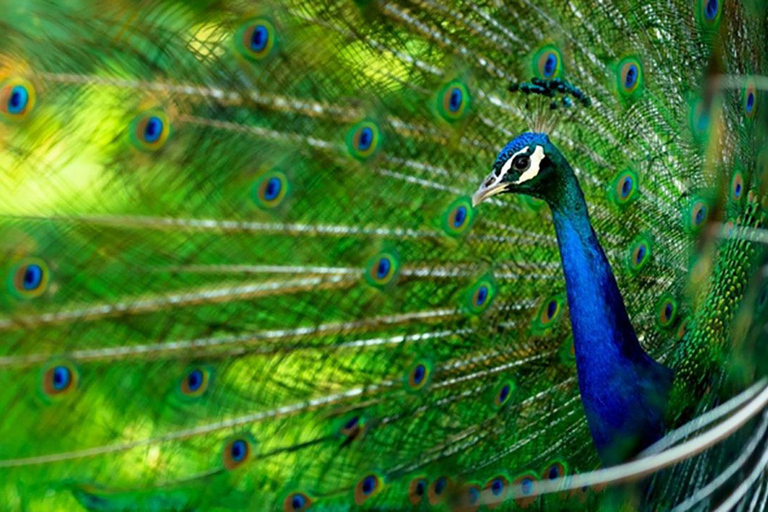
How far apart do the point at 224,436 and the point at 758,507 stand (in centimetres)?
95

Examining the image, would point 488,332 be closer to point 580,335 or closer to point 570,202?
point 580,335

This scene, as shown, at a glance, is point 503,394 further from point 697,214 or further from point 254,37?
point 254,37

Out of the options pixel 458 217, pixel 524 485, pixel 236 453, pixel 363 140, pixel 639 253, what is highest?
pixel 363 140

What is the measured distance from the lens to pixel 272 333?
169 cm

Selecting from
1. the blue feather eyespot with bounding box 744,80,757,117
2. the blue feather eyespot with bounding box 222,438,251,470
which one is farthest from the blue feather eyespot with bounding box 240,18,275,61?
the blue feather eyespot with bounding box 744,80,757,117

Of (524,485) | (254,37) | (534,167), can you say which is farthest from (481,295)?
(254,37)

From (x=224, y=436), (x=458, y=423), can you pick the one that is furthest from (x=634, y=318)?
(x=224, y=436)

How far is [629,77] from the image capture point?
2002 mm

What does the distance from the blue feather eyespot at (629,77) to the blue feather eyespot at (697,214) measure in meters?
0.28

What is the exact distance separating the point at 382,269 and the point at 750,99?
95cm

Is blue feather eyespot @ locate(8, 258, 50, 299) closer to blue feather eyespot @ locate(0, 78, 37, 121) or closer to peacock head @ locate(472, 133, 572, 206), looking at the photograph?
blue feather eyespot @ locate(0, 78, 37, 121)

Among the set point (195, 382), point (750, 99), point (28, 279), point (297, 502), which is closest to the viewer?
point (28, 279)

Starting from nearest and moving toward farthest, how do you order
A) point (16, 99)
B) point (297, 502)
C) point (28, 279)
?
1. point (16, 99)
2. point (28, 279)
3. point (297, 502)

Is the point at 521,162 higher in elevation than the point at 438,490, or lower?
higher
